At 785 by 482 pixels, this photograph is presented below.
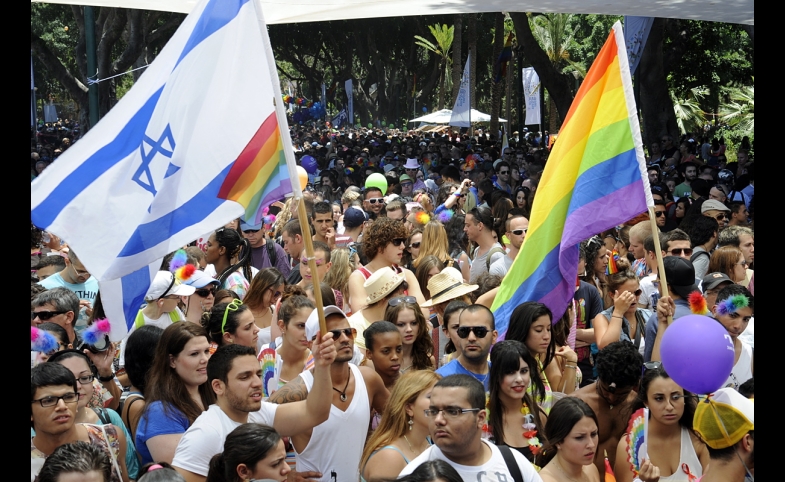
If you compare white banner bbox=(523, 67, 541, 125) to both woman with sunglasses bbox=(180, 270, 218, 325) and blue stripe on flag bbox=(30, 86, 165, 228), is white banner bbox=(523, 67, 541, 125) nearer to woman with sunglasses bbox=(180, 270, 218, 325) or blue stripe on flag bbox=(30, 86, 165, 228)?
woman with sunglasses bbox=(180, 270, 218, 325)

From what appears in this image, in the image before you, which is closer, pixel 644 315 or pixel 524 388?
pixel 524 388

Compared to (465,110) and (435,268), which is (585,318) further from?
(465,110)

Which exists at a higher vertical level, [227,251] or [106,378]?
[106,378]

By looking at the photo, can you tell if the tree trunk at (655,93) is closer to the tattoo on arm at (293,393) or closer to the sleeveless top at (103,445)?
the tattoo on arm at (293,393)

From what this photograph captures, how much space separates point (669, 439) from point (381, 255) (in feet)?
10.5

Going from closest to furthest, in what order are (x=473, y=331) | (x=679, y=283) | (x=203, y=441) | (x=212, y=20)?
1. (x=203, y=441)
2. (x=212, y=20)
3. (x=473, y=331)
4. (x=679, y=283)

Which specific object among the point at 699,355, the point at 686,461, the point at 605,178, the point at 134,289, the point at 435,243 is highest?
the point at 605,178

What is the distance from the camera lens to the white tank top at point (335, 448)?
4.82 meters

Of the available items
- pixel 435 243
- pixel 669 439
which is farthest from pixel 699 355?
pixel 435 243

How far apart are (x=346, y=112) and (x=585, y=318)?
45.3 meters

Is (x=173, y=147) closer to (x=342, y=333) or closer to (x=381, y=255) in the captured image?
(x=342, y=333)

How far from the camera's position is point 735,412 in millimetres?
3857

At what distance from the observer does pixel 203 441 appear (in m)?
4.38
